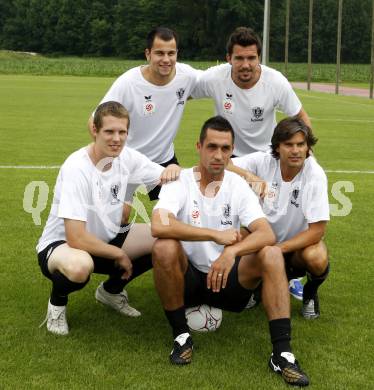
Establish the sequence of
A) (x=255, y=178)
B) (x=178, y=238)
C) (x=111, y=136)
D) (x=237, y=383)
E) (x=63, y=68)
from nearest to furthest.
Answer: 1. (x=237, y=383)
2. (x=178, y=238)
3. (x=111, y=136)
4. (x=255, y=178)
5. (x=63, y=68)

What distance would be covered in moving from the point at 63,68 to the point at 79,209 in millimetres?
57109

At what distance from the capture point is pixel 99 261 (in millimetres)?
5039

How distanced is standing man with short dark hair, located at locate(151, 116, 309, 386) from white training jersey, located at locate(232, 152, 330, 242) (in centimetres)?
57

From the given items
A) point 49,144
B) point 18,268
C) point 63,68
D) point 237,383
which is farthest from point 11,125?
point 63,68

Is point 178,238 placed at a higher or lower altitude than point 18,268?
higher

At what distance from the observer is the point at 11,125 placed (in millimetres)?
18156

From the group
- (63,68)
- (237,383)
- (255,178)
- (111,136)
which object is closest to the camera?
(237,383)

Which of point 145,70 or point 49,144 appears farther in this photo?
point 49,144

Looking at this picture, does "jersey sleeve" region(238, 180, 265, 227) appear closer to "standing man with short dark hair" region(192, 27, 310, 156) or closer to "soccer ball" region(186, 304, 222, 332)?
"soccer ball" region(186, 304, 222, 332)

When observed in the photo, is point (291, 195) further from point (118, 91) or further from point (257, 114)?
point (118, 91)

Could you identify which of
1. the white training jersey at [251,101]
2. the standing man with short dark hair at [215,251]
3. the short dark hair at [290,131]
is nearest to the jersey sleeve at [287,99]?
the white training jersey at [251,101]

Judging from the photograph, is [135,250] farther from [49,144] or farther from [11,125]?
[11,125]

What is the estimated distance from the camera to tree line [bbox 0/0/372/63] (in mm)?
89625

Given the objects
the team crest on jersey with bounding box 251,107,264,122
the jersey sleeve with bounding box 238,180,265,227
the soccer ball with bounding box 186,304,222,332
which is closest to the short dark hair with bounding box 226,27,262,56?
the team crest on jersey with bounding box 251,107,264,122
